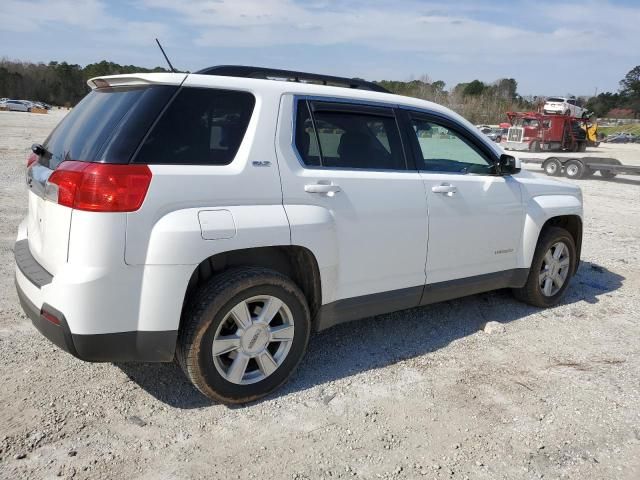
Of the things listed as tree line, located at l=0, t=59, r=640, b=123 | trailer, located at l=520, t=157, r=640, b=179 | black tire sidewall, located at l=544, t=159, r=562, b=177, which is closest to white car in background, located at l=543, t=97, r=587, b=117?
trailer, located at l=520, t=157, r=640, b=179

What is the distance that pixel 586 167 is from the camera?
698 inches

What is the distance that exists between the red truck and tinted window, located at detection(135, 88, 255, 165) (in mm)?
32990

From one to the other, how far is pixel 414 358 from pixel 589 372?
1.28 metres

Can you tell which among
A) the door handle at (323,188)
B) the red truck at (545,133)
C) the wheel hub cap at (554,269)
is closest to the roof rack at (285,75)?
the door handle at (323,188)

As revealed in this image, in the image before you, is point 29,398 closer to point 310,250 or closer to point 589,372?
point 310,250

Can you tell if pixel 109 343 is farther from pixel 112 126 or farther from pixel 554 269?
pixel 554 269

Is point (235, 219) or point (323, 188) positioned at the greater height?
point (323, 188)

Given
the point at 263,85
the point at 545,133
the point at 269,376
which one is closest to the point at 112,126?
the point at 263,85

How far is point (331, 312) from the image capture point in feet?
11.9

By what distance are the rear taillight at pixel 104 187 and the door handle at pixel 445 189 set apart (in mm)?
2126

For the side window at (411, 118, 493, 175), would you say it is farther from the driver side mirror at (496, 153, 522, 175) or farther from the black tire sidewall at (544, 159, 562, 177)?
the black tire sidewall at (544, 159, 562, 177)

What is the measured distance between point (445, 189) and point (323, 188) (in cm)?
114

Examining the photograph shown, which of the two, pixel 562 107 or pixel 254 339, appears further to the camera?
pixel 562 107

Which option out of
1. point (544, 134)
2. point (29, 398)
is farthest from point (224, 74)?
point (544, 134)
